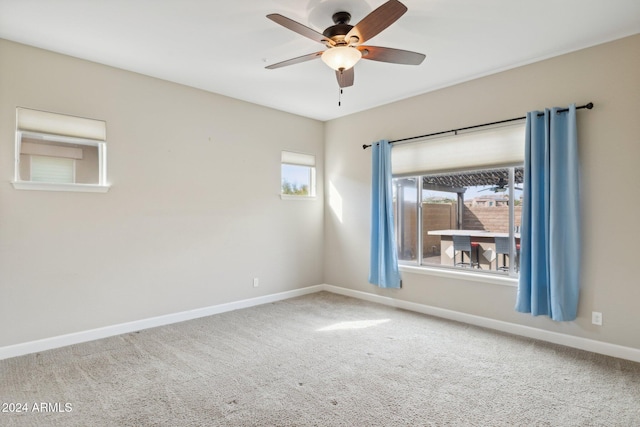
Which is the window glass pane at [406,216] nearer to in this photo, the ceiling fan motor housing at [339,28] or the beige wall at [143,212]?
the beige wall at [143,212]

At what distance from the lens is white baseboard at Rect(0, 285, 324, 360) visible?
124 inches

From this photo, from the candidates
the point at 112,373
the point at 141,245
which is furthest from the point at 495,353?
the point at 141,245

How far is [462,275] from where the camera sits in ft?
13.5

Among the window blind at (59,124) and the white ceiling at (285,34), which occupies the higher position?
the white ceiling at (285,34)

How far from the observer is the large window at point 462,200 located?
378 cm

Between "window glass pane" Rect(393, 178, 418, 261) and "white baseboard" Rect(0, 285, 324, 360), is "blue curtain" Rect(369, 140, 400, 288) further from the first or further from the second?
"white baseboard" Rect(0, 285, 324, 360)

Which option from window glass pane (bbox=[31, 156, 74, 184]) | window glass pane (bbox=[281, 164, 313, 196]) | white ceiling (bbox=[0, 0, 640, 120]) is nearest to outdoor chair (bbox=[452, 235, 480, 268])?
white ceiling (bbox=[0, 0, 640, 120])

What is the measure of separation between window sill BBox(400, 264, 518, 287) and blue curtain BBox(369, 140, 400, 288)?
21 cm

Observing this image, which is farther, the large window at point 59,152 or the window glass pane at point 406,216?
the window glass pane at point 406,216

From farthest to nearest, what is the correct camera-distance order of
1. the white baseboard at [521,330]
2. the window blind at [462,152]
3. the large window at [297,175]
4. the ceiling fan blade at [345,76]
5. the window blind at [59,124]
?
the large window at [297,175], the window blind at [462,152], the window blind at [59,124], the white baseboard at [521,330], the ceiling fan blade at [345,76]

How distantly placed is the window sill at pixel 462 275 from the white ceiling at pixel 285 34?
2.23 metres

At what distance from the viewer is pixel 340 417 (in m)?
2.22

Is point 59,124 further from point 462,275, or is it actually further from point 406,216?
point 462,275

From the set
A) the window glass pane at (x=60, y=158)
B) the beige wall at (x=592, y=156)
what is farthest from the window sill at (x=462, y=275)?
the window glass pane at (x=60, y=158)
